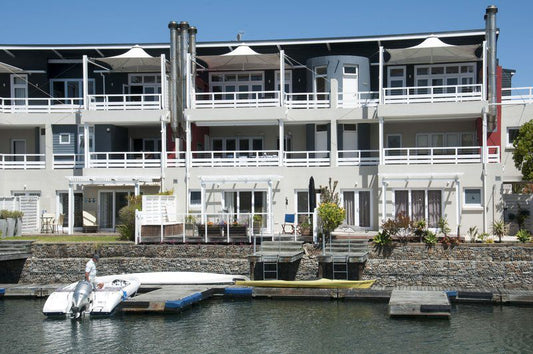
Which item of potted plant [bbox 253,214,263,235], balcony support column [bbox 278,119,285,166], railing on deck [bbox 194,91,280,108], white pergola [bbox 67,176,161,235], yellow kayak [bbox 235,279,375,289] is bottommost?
yellow kayak [bbox 235,279,375,289]

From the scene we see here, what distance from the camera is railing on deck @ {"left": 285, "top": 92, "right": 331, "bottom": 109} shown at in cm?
4036

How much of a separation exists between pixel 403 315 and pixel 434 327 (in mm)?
1391

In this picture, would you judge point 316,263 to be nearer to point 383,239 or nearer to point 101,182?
point 383,239

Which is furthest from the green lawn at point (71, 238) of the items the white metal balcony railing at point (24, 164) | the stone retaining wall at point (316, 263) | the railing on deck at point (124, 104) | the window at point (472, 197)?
the window at point (472, 197)

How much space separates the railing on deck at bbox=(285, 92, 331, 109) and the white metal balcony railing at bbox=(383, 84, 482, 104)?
3.27 m

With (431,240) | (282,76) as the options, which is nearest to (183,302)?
(431,240)

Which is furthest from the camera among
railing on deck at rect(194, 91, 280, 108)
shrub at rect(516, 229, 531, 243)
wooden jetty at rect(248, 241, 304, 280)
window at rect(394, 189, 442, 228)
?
railing on deck at rect(194, 91, 280, 108)

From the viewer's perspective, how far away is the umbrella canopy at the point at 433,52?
39406 mm

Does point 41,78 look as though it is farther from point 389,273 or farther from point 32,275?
point 389,273

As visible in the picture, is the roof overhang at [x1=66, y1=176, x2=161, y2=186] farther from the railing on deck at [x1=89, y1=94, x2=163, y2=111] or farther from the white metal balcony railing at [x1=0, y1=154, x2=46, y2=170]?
the railing on deck at [x1=89, y1=94, x2=163, y2=111]

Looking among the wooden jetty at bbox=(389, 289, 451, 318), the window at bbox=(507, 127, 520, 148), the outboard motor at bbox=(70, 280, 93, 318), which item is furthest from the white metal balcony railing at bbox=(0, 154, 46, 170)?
the window at bbox=(507, 127, 520, 148)

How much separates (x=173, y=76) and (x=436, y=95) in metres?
13.6

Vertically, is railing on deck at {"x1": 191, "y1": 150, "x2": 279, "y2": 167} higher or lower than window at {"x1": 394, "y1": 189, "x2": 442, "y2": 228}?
higher

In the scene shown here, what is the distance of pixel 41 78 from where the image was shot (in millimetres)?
44688
